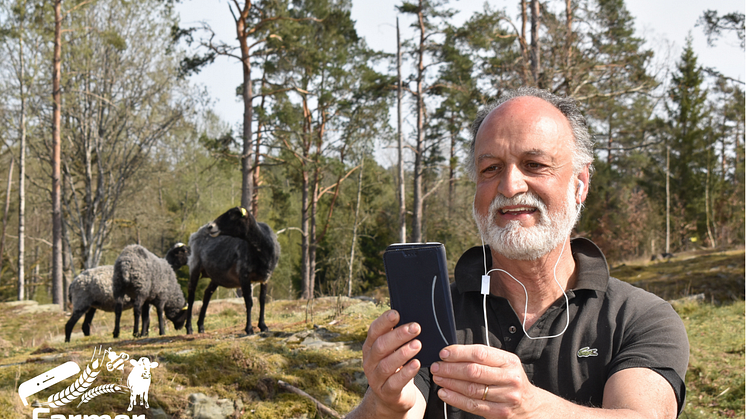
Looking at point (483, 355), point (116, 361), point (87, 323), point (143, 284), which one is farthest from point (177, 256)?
point (483, 355)

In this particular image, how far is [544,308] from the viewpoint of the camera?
2199mm

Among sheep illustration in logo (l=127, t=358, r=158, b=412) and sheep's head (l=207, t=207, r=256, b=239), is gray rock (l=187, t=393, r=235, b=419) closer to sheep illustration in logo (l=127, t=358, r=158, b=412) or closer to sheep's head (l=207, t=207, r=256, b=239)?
sheep illustration in logo (l=127, t=358, r=158, b=412)

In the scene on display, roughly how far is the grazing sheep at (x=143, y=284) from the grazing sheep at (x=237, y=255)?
32.8 inches

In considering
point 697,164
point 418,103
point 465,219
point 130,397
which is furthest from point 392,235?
point 130,397

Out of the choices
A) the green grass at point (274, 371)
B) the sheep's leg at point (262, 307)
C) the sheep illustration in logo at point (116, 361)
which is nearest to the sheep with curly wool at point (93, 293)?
the green grass at point (274, 371)

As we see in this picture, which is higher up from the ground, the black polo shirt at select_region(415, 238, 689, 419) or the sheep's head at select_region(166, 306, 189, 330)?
the black polo shirt at select_region(415, 238, 689, 419)

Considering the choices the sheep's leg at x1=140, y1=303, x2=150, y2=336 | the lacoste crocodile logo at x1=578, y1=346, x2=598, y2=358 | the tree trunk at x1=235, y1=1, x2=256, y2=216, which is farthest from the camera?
the tree trunk at x1=235, y1=1, x2=256, y2=216

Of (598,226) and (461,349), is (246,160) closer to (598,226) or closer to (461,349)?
(461,349)

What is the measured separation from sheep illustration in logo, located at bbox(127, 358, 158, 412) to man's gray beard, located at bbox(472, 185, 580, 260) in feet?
11.5

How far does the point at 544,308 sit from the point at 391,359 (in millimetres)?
889

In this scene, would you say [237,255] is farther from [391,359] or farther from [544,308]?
[391,359]

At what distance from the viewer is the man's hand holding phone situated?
1.63 metres

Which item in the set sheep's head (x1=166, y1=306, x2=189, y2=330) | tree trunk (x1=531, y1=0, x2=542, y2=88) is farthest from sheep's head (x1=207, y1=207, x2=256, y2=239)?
tree trunk (x1=531, y1=0, x2=542, y2=88)

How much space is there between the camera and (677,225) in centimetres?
2742
